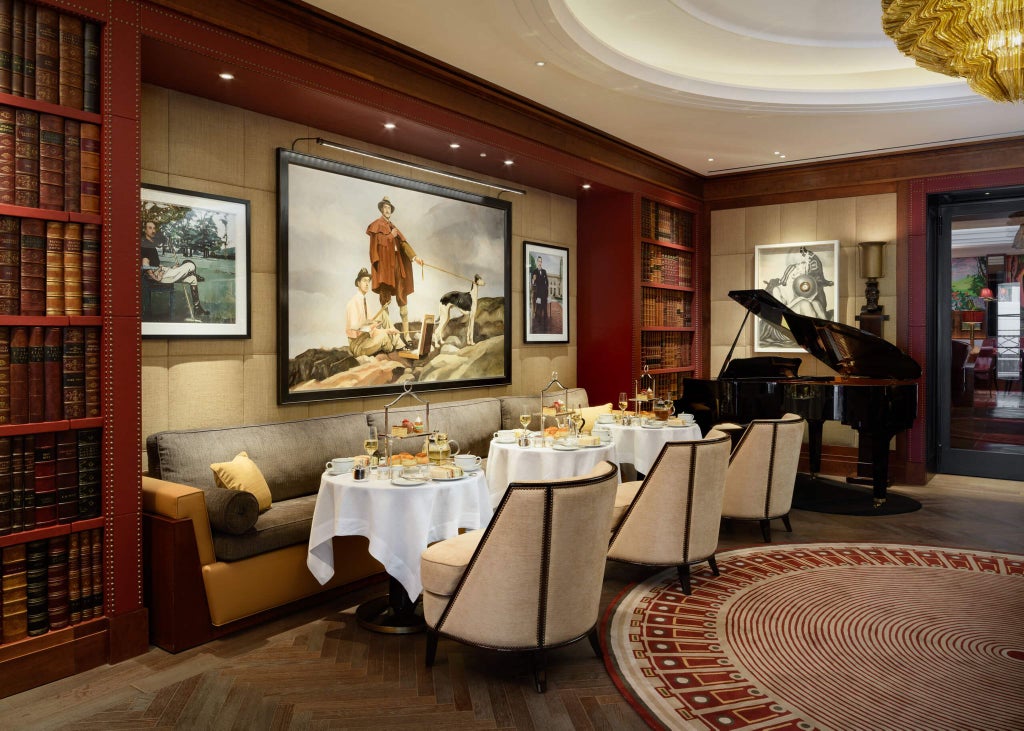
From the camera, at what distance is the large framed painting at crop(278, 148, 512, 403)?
5.03 metres

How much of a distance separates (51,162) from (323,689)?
2.56 meters

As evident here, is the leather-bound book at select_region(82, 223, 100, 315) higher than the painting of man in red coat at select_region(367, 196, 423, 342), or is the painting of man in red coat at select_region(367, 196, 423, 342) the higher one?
the painting of man in red coat at select_region(367, 196, 423, 342)

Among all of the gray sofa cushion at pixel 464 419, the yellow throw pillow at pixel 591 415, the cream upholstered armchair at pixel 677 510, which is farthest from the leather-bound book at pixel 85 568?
the yellow throw pillow at pixel 591 415

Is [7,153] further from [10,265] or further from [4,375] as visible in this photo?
[4,375]

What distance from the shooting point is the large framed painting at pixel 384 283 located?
5.03 m

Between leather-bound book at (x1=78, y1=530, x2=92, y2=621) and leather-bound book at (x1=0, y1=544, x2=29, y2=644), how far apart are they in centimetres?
22

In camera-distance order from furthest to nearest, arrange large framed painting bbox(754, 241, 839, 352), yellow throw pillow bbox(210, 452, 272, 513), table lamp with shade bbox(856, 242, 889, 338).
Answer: large framed painting bbox(754, 241, 839, 352)
table lamp with shade bbox(856, 242, 889, 338)
yellow throw pillow bbox(210, 452, 272, 513)

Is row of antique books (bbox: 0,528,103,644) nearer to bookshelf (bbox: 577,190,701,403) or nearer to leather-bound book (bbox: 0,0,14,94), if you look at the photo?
leather-bound book (bbox: 0,0,14,94)

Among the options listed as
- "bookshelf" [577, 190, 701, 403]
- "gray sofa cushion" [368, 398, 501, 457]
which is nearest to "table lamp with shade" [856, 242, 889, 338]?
"bookshelf" [577, 190, 701, 403]

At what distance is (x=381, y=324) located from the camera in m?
5.62

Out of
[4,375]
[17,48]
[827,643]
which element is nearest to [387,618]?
[4,375]

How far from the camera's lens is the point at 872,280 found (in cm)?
760

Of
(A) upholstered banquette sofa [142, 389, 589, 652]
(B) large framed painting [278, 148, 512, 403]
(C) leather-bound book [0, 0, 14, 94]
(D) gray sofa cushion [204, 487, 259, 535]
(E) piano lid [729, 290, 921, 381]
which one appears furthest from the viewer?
(E) piano lid [729, 290, 921, 381]

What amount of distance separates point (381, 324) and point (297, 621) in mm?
2432
